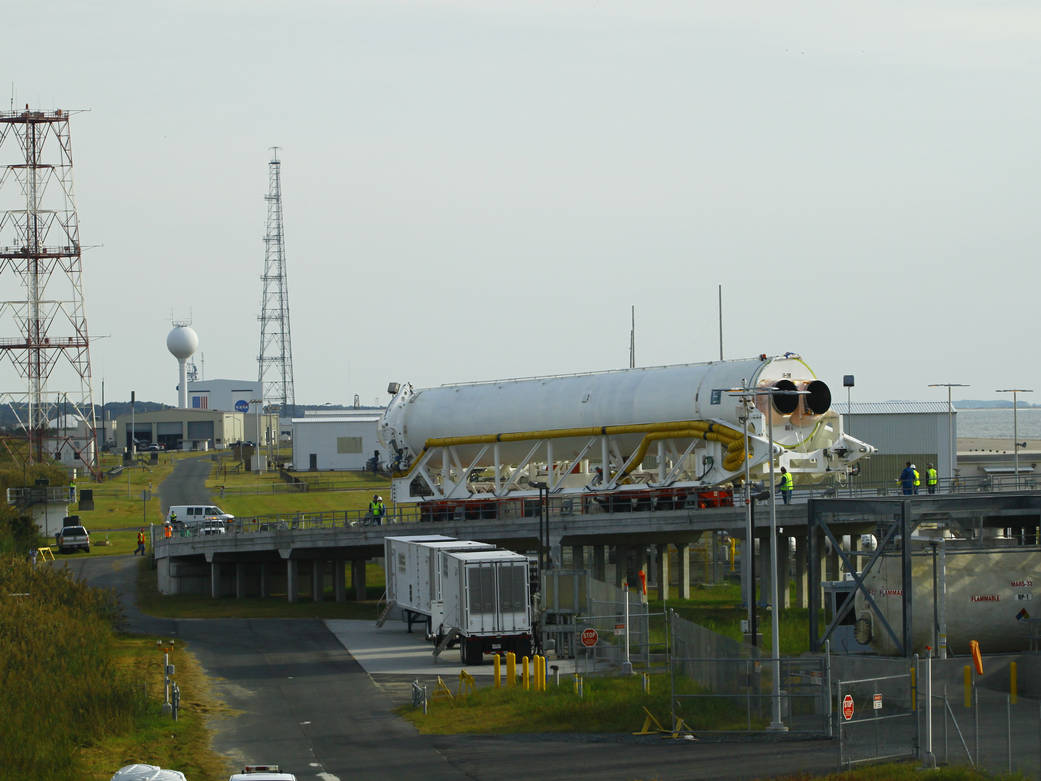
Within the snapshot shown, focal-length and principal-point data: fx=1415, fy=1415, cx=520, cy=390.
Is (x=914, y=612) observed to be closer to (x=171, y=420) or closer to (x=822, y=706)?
(x=822, y=706)

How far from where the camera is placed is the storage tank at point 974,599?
3744 centimetres

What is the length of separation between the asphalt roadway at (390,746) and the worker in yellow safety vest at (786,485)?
630 inches

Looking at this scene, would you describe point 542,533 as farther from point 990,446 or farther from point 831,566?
point 990,446

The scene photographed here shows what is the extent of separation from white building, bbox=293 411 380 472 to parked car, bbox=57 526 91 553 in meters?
61.0

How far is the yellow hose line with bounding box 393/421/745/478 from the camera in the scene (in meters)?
48.7

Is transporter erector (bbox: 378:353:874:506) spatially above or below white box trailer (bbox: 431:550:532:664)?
above

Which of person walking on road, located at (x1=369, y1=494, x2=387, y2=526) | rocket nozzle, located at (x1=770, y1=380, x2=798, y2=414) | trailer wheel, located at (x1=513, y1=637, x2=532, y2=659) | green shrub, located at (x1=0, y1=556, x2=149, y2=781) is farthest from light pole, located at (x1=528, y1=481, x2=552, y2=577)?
green shrub, located at (x1=0, y1=556, x2=149, y2=781)

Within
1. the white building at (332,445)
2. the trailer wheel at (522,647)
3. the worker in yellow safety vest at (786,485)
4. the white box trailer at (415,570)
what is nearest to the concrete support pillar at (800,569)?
the worker in yellow safety vest at (786,485)

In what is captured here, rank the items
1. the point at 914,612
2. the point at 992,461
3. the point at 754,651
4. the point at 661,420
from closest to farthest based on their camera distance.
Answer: the point at 754,651 < the point at 914,612 < the point at 661,420 < the point at 992,461

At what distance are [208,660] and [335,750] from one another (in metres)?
14.3

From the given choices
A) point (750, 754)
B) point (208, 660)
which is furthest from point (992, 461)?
point (750, 754)

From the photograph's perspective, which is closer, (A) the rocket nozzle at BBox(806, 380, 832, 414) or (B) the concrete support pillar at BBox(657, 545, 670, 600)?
(A) the rocket nozzle at BBox(806, 380, 832, 414)

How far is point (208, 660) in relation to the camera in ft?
138

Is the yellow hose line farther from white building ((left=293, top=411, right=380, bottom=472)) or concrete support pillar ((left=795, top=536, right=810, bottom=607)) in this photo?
white building ((left=293, top=411, right=380, bottom=472))
